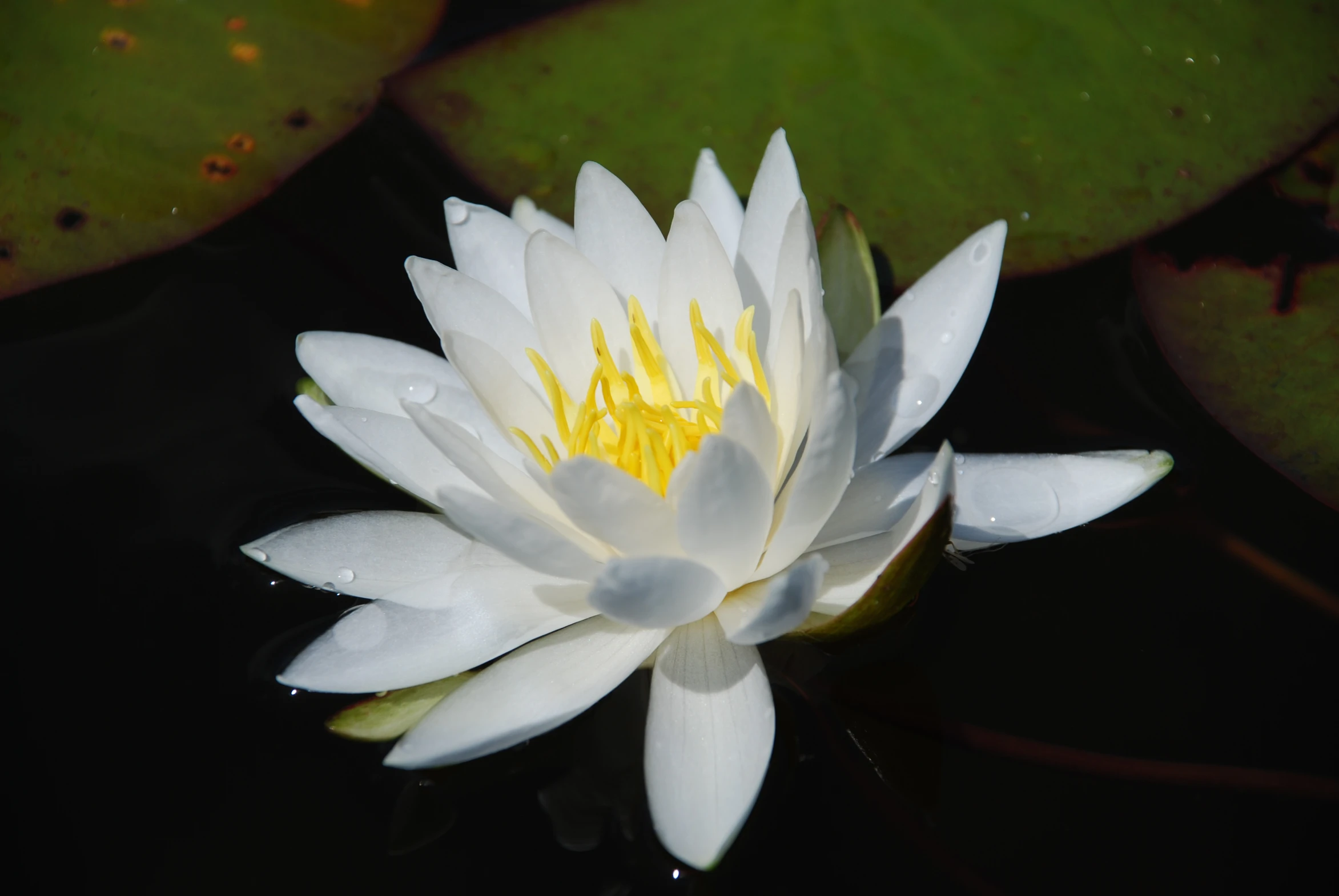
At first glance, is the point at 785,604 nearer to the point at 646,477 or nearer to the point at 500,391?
the point at 646,477

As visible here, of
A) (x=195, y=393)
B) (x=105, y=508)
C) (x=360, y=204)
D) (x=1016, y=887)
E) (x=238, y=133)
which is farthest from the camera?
(x=360, y=204)

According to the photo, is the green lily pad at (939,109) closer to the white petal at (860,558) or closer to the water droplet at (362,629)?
the white petal at (860,558)

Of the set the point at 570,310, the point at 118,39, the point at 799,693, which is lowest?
the point at 799,693

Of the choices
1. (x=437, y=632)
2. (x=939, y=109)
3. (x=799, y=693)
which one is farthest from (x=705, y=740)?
(x=939, y=109)

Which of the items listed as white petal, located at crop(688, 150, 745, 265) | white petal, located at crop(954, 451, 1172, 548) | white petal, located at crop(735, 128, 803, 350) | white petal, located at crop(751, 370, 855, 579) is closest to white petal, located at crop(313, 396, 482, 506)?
white petal, located at crop(751, 370, 855, 579)

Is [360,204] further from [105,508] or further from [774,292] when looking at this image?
[774,292]

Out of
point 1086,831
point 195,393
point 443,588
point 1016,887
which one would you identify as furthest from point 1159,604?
point 195,393

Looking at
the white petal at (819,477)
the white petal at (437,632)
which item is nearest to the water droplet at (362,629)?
the white petal at (437,632)
